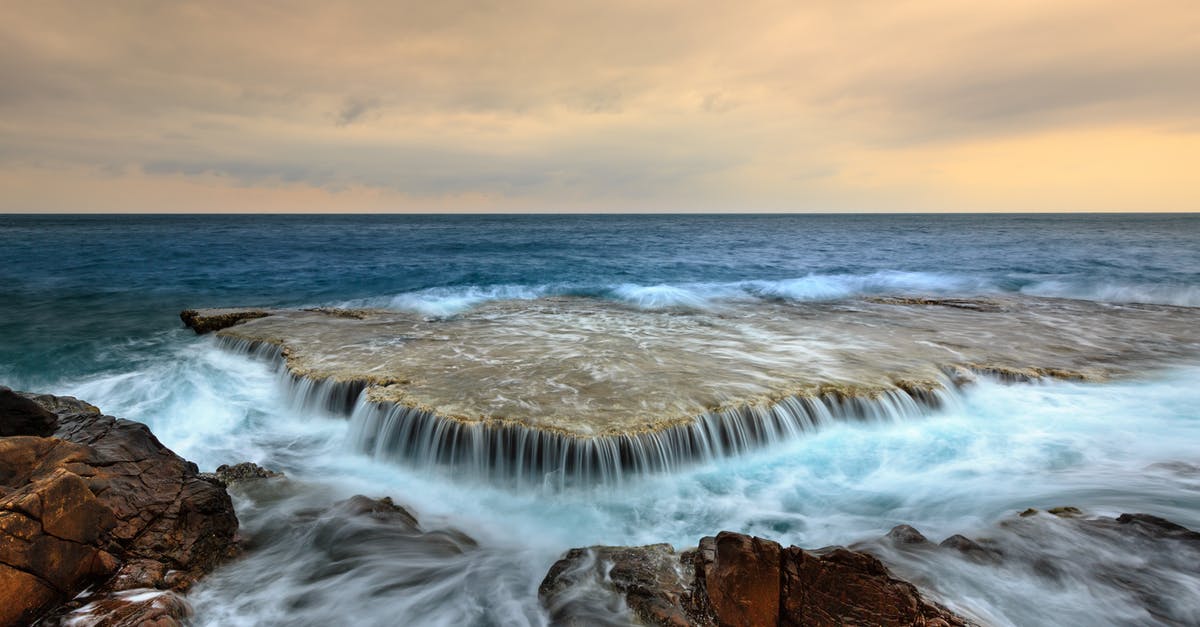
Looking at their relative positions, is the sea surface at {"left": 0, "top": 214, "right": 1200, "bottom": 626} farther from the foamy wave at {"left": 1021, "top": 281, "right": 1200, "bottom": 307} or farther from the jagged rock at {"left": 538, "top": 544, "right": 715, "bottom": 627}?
the foamy wave at {"left": 1021, "top": 281, "right": 1200, "bottom": 307}

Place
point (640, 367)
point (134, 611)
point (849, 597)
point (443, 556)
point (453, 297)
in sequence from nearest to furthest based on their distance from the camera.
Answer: point (849, 597)
point (134, 611)
point (443, 556)
point (640, 367)
point (453, 297)

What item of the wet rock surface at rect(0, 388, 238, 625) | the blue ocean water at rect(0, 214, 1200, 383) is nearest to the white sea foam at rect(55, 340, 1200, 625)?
the wet rock surface at rect(0, 388, 238, 625)

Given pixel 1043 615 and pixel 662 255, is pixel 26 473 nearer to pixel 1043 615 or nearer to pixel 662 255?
pixel 1043 615

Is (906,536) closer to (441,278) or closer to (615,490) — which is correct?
(615,490)

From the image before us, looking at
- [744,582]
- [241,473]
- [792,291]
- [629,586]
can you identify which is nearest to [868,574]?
[744,582]

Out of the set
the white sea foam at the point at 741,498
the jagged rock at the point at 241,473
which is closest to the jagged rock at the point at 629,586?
the white sea foam at the point at 741,498

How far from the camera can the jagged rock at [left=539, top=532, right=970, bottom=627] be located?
3.18 metres

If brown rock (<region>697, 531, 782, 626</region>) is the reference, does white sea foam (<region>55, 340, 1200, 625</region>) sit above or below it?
below

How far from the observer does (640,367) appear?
8.39m

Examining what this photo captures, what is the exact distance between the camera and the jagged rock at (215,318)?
508 inches

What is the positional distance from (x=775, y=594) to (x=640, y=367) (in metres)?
5.20

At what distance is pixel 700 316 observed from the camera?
Result: 13672mm

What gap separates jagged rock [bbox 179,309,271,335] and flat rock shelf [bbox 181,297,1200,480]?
0.15ft

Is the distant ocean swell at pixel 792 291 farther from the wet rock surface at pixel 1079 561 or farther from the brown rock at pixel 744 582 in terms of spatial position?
the brown rock at pixel 744 582
